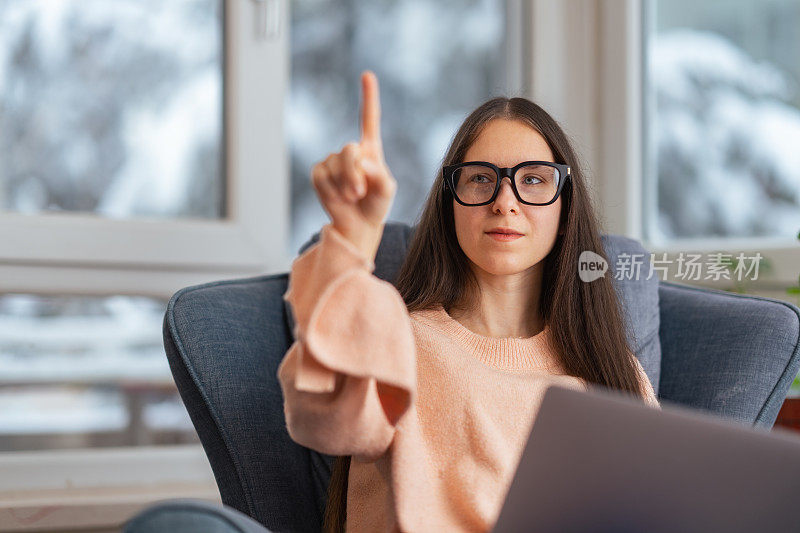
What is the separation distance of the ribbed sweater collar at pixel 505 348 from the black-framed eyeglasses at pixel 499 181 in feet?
0.61

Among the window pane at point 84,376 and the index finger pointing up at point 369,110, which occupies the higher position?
the index finger pointing up at point 369,110

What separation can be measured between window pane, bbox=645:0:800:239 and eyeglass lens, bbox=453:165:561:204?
3.17ft

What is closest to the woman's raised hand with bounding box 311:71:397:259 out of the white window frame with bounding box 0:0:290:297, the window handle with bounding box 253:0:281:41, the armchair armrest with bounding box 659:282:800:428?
the armchair armrest with bounding box 659:282:800:428

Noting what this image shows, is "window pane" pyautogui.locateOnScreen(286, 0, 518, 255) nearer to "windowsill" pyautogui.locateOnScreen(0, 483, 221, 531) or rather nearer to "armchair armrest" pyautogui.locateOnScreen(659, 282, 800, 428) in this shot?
"windowsill" pyautogui.locateOnScreen(0, 483, 221, 531)

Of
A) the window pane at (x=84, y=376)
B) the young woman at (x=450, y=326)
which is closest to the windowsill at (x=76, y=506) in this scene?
the window pane at (x=84, y=376)

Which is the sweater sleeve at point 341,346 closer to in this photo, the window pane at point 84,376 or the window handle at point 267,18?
the window pane at point 84,376

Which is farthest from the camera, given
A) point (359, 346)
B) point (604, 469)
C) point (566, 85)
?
point (566, 85)

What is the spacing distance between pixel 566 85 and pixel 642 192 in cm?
37

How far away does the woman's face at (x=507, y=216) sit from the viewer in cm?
124

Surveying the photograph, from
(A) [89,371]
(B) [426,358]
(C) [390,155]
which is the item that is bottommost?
(A) [89,371]

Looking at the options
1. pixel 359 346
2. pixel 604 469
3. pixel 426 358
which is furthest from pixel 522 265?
pixel 604 469

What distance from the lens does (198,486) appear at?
1.92m

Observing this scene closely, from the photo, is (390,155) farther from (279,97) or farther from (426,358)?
Answer: (426,358)

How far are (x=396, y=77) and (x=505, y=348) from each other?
1205 mm
